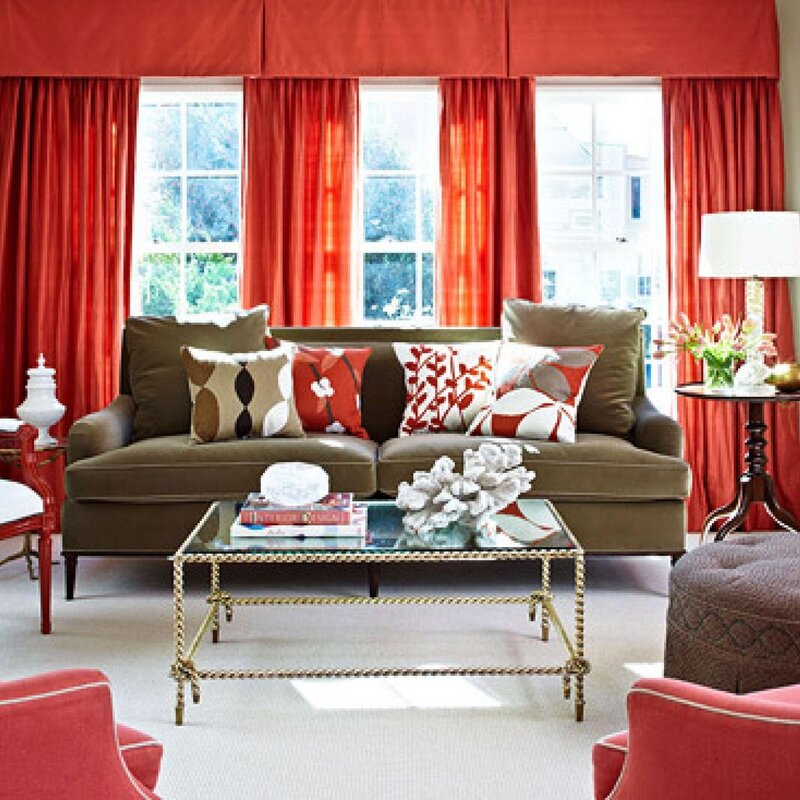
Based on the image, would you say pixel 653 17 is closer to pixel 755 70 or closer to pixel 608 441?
pixel 755 70

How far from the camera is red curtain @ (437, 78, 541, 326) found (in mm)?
5500

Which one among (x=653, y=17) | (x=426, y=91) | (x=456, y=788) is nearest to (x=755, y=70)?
(x=653, y=17)

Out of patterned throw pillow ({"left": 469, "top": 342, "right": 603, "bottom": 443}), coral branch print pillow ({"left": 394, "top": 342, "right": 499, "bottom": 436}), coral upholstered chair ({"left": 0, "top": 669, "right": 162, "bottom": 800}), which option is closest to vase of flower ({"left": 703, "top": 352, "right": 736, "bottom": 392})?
patterned throw pillow ({"left": 469, "top": 342, "right": 603, "bottom": 443})

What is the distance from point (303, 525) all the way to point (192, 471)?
3.67ft

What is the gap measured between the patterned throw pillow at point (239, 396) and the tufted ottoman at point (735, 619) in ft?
6.52

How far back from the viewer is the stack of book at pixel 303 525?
3166 mm

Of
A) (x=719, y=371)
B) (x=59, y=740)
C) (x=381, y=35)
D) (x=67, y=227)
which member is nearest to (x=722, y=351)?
(x=719, y=371)

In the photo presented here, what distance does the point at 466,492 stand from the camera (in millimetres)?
3232

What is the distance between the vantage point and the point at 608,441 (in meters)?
4.48

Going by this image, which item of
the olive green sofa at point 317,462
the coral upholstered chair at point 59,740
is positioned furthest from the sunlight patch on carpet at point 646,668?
the coral upholstered chair at point 59,740

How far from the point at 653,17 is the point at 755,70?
1.75 feet

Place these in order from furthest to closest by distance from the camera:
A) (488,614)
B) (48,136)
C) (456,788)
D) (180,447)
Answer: (48,136)
(180,447)
(488,614)
(456,788)

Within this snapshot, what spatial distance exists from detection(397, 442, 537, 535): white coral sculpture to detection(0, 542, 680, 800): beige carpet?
0.48 metres

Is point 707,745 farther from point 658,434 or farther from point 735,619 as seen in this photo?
point 658,434
